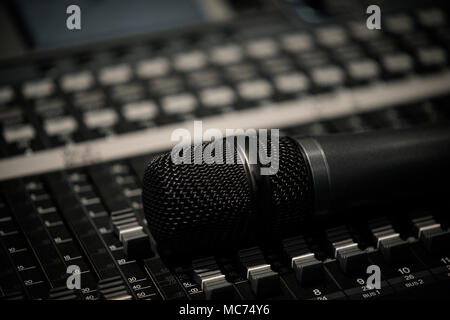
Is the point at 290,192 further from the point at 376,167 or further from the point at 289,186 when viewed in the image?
the point at 376,167

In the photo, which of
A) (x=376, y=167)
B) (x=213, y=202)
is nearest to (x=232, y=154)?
(x=213, y=202)

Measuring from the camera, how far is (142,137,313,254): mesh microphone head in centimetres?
63

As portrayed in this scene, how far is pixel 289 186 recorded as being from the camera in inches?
25.7

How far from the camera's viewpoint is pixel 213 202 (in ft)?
2.06

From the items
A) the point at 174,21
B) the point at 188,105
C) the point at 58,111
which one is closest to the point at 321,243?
the point at 188,105

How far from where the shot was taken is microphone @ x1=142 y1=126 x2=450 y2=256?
63 centimetres

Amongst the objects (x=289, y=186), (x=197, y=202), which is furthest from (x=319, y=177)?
(x=197, y=202)

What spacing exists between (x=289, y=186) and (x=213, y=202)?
89mm

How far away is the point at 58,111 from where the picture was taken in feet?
3.01

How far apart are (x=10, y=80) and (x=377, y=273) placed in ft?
2.20

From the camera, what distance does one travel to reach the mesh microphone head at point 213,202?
0.63 metres

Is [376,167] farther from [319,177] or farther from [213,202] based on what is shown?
[213,202]

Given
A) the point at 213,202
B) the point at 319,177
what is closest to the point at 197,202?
the point at 213,202

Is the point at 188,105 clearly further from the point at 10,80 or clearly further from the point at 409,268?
the point at 409,268
